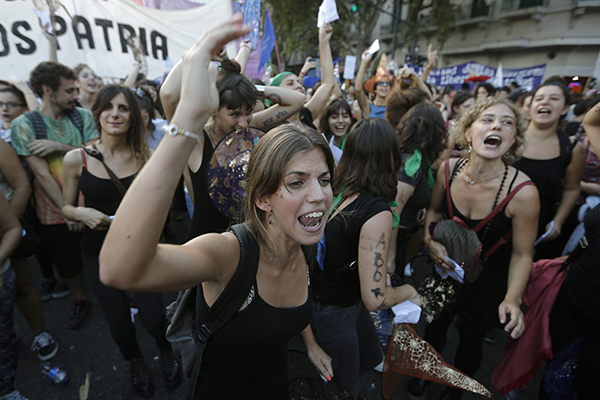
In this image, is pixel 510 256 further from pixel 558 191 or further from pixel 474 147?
pixel 558 191

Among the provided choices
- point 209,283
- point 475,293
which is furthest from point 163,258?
point 475,293

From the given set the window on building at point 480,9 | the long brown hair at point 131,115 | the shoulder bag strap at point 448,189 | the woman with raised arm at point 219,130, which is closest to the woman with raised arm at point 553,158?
the shoulder bag strap at point 448,189

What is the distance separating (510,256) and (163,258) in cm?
238

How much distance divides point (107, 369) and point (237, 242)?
249 cm

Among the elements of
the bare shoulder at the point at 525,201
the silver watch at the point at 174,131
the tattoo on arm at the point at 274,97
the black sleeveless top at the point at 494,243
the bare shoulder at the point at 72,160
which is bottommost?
the black sleeveless top at the point at 494,243

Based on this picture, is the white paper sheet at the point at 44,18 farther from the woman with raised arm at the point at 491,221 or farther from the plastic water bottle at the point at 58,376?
the woman with raised arm at the point at 491,221

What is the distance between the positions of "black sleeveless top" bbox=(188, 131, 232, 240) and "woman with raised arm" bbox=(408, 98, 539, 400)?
1622 millimetres

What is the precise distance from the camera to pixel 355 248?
180 cm

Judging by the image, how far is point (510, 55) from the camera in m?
19.6

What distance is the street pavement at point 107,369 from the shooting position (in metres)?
2.46

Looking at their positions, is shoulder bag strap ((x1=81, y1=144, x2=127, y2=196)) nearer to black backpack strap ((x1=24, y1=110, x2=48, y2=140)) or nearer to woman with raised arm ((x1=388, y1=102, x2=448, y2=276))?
black backpack strap ((x1=24, y1=110, x2=48, y2=140))

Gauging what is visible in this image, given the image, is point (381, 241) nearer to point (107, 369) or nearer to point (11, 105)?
point (107, 369)

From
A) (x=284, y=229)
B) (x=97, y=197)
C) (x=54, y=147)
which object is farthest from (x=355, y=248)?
(x=54, y=147)

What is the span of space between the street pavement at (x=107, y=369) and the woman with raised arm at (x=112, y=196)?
0.80ft
